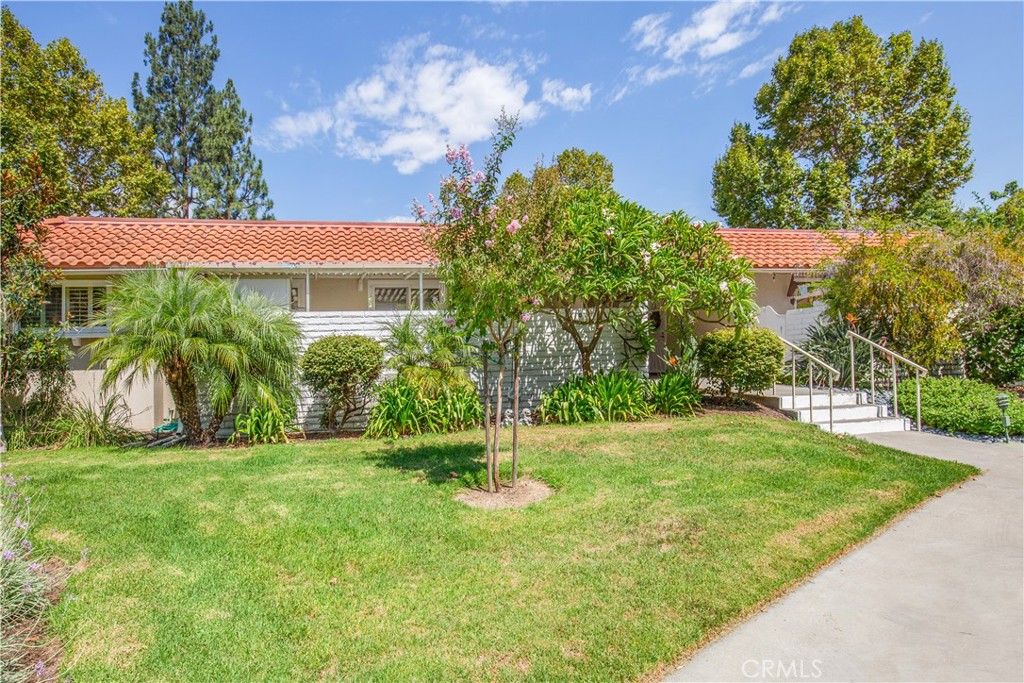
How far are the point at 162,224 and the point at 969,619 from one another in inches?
624

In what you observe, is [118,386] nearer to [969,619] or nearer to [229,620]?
[229,620]

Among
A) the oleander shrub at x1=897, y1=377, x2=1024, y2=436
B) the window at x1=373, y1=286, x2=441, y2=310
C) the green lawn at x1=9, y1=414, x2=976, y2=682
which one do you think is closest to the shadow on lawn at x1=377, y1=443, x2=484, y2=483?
the green lawn at x1=9, y1=414, x2=976, y2=682

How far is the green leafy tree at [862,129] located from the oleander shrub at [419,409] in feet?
60.9

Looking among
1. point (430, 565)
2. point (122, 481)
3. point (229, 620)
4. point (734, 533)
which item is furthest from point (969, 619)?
point (122, 481)

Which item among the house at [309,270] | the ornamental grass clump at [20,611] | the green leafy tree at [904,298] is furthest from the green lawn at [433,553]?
the green leafy tree at [904,298]

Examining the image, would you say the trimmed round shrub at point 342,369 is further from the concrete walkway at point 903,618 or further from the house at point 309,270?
the concrete walkway at point 903,618

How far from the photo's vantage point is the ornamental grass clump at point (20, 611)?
3.02 m

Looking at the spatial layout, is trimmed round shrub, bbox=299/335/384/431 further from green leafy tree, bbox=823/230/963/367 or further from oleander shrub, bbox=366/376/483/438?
green leafy tree, bbox=823/230/963/367

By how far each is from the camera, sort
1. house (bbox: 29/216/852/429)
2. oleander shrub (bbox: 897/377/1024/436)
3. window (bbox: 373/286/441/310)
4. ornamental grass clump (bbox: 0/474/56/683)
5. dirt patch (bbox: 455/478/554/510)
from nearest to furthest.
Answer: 1. ornamental grass clump (bbox: 0/474/56/683)
2. dirt patch (bbox: 455/478/554/510)
3. oleander shrub (bbox: 897/377/1024/436)
4. house (bbox: 29/216/852/429)
5. window (bbox: 373/286/441/310)

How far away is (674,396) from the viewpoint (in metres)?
10.3

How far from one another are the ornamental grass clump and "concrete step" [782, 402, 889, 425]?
9.98 meters

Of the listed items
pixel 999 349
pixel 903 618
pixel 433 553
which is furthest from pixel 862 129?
pixel 433 553

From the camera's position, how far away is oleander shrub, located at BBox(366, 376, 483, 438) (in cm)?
924

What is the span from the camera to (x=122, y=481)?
21.6ft
